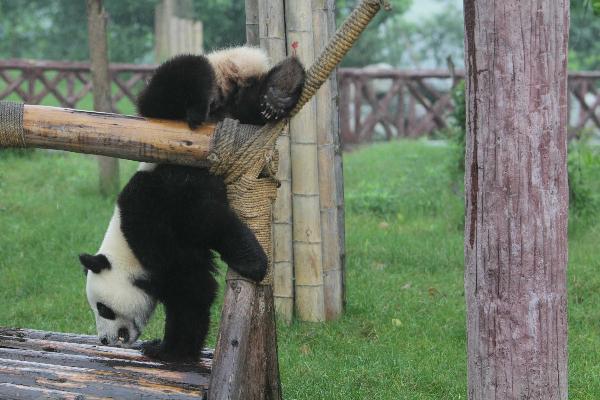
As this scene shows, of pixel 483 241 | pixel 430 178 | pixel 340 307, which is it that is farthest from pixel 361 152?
pixel 483 241

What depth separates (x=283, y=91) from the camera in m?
2.81

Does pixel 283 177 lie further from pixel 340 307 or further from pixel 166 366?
pixel 166 366

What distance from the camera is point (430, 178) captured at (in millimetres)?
8547

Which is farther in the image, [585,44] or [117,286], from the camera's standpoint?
[585,44]

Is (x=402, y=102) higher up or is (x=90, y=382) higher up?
(x=402, y=102)

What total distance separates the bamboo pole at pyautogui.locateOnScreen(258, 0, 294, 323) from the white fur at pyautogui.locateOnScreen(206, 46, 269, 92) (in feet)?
3.43

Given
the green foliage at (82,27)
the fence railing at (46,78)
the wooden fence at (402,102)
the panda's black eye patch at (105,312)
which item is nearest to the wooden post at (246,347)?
the panda's black eye patch at (105,312)

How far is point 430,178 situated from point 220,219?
5.83 meters

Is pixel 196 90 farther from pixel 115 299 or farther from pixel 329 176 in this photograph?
pixel 329 176

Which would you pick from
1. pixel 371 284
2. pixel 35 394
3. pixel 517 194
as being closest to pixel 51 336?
pixel 35 394

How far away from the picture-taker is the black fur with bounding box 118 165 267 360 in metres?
2.92

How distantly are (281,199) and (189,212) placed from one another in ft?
4.87

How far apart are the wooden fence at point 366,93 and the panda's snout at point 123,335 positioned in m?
8.64

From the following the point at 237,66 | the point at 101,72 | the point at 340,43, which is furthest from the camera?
the point at 101,72
